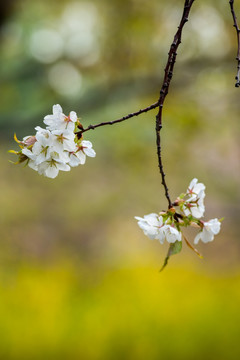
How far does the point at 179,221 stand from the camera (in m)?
0.75

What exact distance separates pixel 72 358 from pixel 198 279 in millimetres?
980

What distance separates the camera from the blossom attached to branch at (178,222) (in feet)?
2.39

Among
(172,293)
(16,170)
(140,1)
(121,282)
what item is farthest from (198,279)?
(140,1)

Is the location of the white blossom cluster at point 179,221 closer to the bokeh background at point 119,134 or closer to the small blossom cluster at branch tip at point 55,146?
the small blossom cluster at branch tip at point 55,146

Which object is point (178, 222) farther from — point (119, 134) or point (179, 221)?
point (119, 134)

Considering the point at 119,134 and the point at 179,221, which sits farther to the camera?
the point at 119,134

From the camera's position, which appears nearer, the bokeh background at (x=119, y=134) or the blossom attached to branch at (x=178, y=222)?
the blossom attached to branch at (x=178, y=222)

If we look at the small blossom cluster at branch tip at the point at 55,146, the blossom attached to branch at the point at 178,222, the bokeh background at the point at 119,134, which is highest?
the bokeh background at the point at 119,134

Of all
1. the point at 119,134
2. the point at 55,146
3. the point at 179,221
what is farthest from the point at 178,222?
the point at 119,134

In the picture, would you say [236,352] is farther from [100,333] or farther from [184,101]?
[184,101]

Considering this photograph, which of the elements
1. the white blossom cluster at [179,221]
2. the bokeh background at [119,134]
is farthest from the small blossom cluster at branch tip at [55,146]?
the bokeh background at [119,134]

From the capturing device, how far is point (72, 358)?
101 inches

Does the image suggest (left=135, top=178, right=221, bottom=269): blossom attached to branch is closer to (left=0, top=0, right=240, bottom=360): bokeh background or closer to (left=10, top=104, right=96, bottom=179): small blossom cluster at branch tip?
(left=10, top=104, right=96, bottom=179): small blossom cluster at branch tip

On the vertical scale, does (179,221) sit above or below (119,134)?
below
